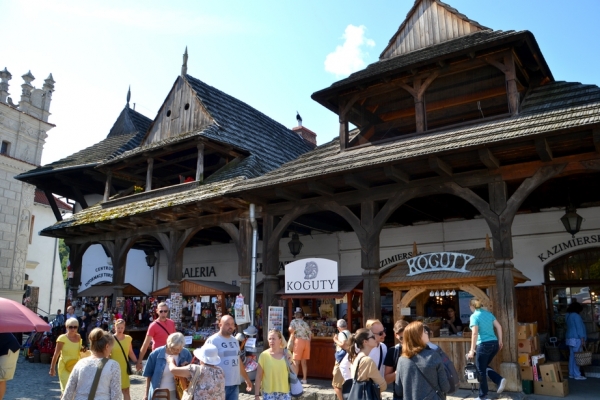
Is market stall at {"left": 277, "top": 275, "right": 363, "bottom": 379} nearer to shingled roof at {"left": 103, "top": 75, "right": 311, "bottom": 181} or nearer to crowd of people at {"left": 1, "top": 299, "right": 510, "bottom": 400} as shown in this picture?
crowd of people at {"left": 1, "top": 299, "right": 510, "bottom": 400}

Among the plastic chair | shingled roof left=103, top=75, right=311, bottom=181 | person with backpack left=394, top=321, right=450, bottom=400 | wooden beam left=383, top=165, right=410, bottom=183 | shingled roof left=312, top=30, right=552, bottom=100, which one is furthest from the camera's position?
shingled roof left=103, top=75, right=311, bottom=181

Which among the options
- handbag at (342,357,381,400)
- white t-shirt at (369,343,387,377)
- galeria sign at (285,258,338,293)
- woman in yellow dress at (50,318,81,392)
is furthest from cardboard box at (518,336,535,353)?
woman in yellow dress at (50,318,81,392)

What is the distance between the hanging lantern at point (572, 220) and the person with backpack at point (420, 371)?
7.15 m

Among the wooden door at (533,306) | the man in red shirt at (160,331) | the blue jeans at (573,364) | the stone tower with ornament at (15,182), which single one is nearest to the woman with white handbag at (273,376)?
the man in red shirt at (160,331)

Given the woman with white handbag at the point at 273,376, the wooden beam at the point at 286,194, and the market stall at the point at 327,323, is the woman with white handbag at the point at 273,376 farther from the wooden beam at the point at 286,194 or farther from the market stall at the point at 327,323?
the wooden beam at the point at 286,194

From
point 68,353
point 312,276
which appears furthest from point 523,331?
point 68,353

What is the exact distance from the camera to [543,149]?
305 inches

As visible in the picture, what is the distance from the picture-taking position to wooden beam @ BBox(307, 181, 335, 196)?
9.97 metres

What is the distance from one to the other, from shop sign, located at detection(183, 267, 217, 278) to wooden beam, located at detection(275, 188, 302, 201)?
692cm

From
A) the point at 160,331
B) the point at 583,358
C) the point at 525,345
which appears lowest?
the point at 583,358

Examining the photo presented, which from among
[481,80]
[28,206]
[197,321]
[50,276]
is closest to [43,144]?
[28,206]

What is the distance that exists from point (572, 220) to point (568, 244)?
1128 millimetres

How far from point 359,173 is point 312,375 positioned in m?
4.16

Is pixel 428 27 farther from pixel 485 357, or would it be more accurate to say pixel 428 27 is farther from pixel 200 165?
pixel 485 357
